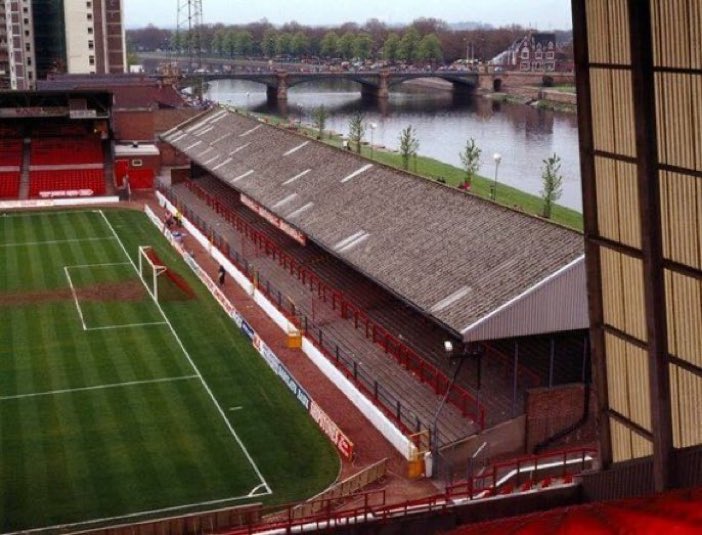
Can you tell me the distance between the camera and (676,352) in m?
18.8

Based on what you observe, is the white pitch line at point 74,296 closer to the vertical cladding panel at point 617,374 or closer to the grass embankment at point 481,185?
the grass embankment at point 481,185

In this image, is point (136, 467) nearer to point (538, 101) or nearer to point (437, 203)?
point (437, 203)

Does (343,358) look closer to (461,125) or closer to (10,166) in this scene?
(10,166)

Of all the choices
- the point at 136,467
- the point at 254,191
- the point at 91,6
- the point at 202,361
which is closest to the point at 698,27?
the point at 136,467

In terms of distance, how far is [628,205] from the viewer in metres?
19.2

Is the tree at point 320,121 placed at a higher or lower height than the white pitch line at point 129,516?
higher

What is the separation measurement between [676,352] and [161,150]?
225 ft

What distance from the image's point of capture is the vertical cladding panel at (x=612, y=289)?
1994 cm

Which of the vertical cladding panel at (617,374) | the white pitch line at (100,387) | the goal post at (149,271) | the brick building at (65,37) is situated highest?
the brick building at (65,37)

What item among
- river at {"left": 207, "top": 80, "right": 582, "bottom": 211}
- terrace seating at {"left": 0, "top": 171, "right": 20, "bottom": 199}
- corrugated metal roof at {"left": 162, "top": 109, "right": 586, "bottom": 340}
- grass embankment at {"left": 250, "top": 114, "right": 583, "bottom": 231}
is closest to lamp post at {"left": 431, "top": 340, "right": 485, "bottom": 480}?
corrugated metal roof at {"left": 162, "top": 109, "right": 586, "bottom": 340}

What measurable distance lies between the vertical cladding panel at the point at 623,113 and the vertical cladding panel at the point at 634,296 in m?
2.15

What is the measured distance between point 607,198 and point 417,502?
7358 mm

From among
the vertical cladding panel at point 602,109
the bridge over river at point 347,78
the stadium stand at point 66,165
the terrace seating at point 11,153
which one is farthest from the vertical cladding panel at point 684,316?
the bridge over river at point 347,78

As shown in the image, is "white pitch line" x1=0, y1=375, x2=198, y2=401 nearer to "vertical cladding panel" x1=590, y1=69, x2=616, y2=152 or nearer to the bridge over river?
"vertical cladding panel" x1=590, y1=69, x2=616, y2=152
